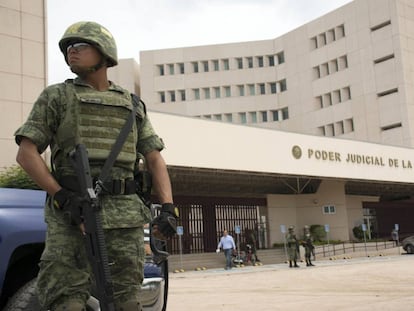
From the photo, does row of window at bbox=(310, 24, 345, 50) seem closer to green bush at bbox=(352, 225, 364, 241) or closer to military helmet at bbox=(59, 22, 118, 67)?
green bush at bbox=(352, 225, 364, 241)

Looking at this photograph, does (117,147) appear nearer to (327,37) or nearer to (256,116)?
(327,37)

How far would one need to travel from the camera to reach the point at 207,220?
2681cm

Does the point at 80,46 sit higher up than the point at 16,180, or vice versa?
the point at 16,180

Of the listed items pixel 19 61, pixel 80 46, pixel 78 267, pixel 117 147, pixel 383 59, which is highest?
pixel 383 59

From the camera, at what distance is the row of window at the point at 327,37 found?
1932 inches

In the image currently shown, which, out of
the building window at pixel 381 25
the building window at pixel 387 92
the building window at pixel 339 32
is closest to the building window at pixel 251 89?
the building window at pixel 339 32

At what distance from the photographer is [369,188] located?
32.7 m

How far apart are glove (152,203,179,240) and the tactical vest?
24 centimetres

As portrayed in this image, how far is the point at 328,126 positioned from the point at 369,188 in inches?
703

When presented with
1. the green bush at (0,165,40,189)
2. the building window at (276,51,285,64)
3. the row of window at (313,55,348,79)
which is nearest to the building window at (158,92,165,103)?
the building window at (276,51,285,64)

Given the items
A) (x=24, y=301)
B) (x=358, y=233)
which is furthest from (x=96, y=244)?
(x=358, y=233)

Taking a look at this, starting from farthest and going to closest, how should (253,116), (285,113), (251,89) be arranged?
(251,89) → (253,116) → (285,113)

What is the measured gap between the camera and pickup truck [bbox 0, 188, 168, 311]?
9.91 ft

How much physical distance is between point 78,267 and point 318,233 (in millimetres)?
27533
